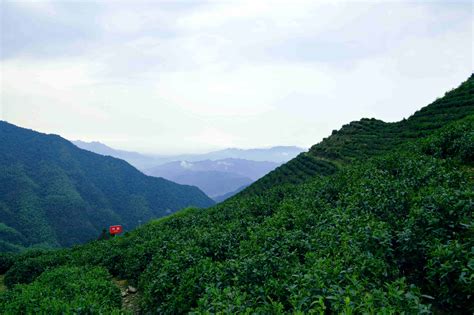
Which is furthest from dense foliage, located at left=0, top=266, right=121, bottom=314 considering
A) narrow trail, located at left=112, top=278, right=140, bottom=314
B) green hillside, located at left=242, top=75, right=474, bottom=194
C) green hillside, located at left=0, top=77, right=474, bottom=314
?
green hillside, located at left=242, top=75, right=474, bottom=194

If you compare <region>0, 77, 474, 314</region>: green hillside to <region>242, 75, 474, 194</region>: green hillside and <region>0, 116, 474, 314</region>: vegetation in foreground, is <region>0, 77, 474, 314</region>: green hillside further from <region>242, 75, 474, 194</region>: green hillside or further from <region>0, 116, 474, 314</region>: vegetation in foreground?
<region>242, 75, 474, 194</region>: green hillside

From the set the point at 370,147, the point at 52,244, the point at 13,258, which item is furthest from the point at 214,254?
the point at 52,244

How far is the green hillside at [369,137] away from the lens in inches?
1780

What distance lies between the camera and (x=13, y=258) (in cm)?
2997

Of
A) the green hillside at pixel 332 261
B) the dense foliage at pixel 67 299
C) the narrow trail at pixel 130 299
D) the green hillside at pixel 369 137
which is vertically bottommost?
the narrow trail at pixel 130 299

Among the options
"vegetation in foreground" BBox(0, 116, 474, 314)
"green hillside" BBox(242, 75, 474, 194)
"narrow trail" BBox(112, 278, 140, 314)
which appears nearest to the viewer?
"vegetation in foreground" BBox(0, 116, 474, 314)

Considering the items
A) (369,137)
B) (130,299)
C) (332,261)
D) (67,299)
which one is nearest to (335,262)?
(332,261)

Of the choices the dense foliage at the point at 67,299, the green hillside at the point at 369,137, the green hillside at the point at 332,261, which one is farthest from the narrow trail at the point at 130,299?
the green hillside at the point at 369,137

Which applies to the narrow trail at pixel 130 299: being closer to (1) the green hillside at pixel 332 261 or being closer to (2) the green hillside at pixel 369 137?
(1) the green hillside at pixel 332 261

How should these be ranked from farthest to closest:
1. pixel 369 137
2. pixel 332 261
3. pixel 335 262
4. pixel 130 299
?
1. pixel 369 137
2. pixel 130 299
3. pixel 332 261
4. pixel 335 262

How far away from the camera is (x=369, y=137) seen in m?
59.0

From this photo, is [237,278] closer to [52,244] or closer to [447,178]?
[447,178]

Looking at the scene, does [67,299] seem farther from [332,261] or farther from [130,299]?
[332,261]

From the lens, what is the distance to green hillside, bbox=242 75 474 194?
45219 millimetres
